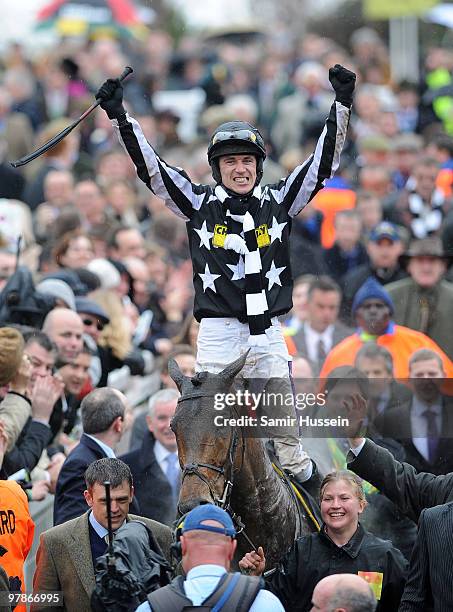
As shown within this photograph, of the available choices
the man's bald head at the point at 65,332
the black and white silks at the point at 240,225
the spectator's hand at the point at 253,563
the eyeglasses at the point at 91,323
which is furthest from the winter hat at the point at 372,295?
the spectator's hand at the point at 253,563

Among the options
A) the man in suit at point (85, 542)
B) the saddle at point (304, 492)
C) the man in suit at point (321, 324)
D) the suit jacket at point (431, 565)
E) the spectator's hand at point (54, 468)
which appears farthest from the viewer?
the man in suit at point (321, 324)

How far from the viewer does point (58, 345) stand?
1145 cm

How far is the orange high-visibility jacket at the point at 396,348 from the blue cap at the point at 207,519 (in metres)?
4.03

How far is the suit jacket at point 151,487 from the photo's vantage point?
10430 millimetres

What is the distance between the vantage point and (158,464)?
35.2 feet

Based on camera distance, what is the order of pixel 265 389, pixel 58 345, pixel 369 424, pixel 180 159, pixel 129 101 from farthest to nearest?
pixel 129 101
pixel 180 159
pixel 58 345
pixel 369 424
pixel 265 389

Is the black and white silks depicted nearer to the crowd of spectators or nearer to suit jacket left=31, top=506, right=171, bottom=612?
the crowd of spectators

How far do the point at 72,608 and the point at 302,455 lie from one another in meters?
1.76

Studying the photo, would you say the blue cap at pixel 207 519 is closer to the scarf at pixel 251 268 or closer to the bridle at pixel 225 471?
the bridle at pixel 225 471

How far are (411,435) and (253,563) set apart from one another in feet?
6.82

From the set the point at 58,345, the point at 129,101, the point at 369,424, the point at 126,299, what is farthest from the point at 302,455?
the point at 129,101

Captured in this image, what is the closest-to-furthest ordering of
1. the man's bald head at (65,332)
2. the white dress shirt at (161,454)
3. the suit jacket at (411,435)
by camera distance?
the suit jacket at (411,435) < the white dress shirt at (161,454) < the man's bald head at (65,332)

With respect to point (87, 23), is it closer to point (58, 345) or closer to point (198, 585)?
point (58, 345)

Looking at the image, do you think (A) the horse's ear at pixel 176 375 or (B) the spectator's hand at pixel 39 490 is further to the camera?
(B) the spectator's hand at pixel 39 490
